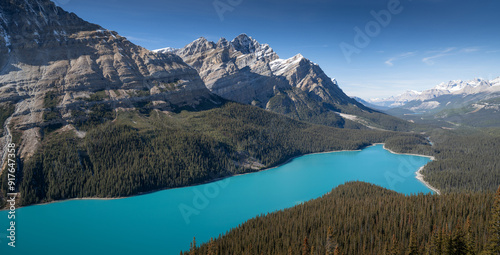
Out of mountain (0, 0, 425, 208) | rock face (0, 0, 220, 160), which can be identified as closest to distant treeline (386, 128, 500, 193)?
mountain (0, 0, 425, 208)

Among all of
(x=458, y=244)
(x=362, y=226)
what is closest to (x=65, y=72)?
(x=362, y=226)

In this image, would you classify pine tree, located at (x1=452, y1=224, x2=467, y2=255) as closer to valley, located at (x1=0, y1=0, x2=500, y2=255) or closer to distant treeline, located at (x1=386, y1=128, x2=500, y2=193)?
valley, located at (x1=0, y1=0, x2=500, y2=255)

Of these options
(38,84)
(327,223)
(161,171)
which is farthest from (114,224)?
(38,84)

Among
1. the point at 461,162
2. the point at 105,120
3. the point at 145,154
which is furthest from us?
the point at 461,162

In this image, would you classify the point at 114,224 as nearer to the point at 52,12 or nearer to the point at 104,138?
the point at 104,138

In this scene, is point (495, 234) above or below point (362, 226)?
above

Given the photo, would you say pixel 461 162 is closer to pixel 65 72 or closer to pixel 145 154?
pixel 145 154
